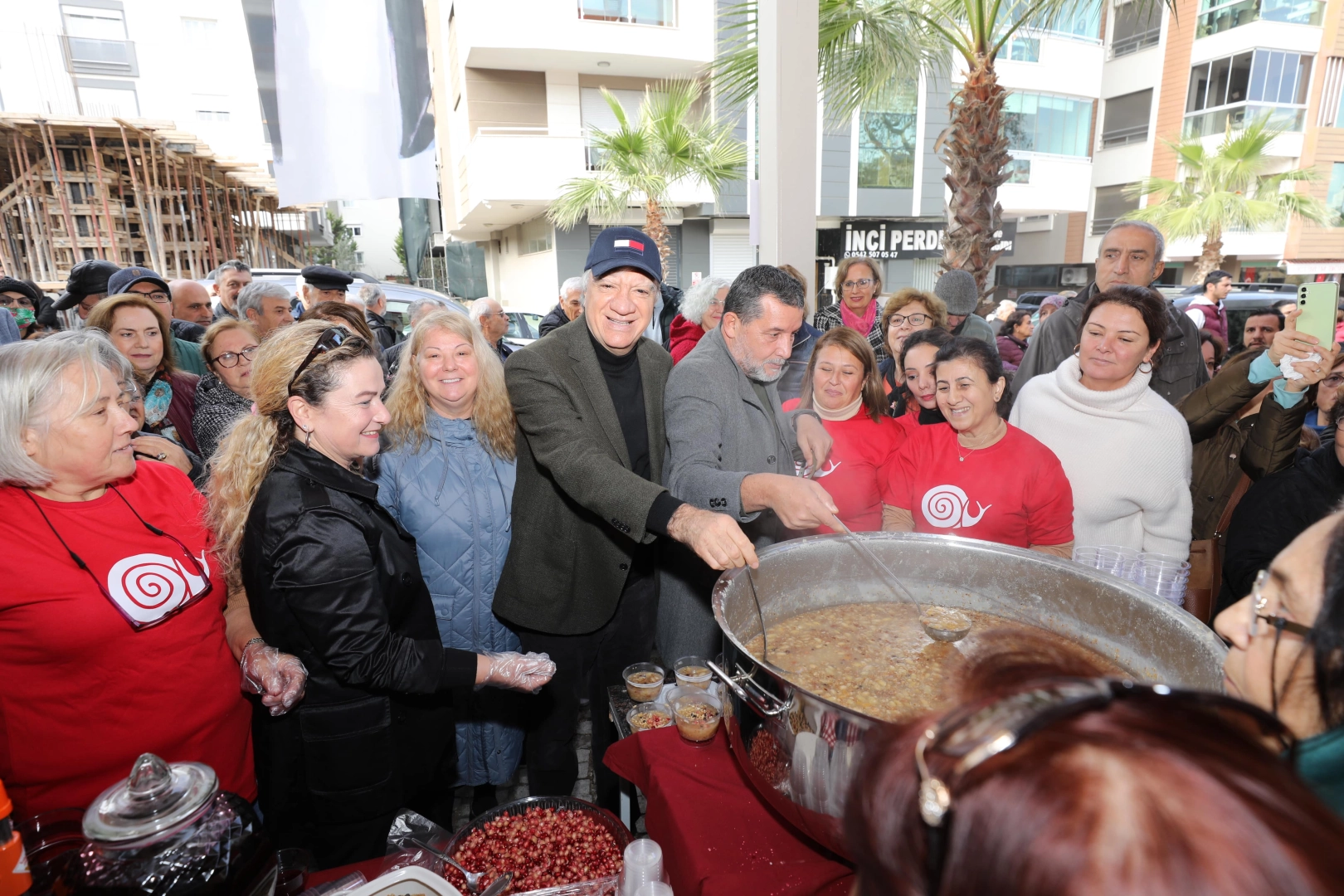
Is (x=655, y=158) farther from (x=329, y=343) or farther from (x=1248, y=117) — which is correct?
(x=1248, y=117)

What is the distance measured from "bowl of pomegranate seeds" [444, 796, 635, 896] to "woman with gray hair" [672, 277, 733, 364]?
4.35 metres

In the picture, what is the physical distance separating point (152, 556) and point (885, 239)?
2115 centimetres

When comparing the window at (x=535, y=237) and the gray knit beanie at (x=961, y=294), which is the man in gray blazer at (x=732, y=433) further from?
the window at (x=535, y=237)

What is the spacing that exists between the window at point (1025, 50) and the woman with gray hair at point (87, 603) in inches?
1039

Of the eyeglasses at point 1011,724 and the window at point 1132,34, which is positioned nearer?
the eyeglasses at point 1011,724

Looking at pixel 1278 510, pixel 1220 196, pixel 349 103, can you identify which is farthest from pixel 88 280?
pixel 1220 196

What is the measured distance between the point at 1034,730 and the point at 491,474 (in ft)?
Answer: 7.53

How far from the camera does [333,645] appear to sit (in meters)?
1.73

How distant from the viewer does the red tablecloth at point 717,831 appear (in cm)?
120

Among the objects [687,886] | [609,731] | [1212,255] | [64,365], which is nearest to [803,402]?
[609,731]

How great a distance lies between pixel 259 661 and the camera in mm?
1811

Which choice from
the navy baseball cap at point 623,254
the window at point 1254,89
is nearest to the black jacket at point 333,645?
the navy baseball cap at point 623,254

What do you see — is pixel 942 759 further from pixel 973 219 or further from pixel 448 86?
pixel 448 86

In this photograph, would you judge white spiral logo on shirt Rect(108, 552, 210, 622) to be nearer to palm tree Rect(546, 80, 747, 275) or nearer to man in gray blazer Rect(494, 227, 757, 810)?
man in gray blazer Rect(494, 227, 757, 810)
